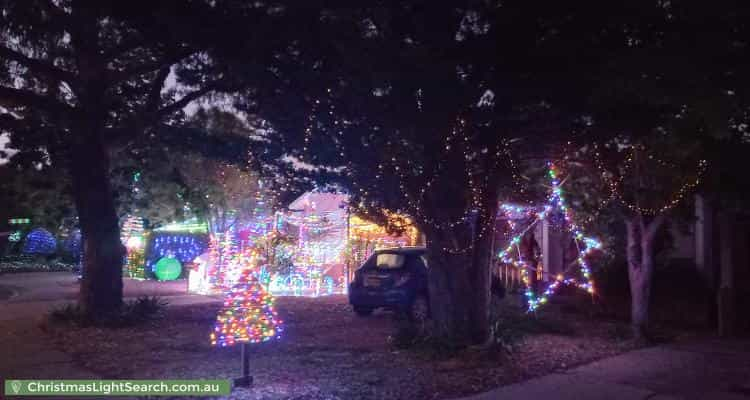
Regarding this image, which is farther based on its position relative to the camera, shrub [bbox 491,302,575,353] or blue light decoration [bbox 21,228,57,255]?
blue light decoration [bbox 21,228,57,255]

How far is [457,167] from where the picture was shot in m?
8.97

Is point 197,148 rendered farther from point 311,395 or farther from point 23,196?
point 23,196

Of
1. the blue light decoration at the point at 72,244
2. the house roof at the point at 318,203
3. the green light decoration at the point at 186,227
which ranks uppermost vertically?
the house roof at the point at 318,203

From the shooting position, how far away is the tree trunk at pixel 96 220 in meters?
12.3

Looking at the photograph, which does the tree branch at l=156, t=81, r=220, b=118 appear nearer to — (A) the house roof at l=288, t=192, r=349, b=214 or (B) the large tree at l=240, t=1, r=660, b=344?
(B) the large tree at l=240, t=1, r=660, b=344

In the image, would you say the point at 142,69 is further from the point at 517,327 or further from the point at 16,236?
the point at 16,236

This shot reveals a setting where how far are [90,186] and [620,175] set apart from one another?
9.34 meters

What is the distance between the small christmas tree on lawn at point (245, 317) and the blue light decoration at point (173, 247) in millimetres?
19390

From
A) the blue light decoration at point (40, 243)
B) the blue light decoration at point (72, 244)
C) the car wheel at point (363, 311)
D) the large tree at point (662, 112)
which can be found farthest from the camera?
the blue light decoration at point (40, 243)

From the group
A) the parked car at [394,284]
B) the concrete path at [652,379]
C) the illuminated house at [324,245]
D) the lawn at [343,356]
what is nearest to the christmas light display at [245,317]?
the lawn at [343,356]

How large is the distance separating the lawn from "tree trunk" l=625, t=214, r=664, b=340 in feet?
1.75

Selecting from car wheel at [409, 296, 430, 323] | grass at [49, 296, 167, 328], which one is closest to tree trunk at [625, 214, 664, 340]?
car wheel at [409, 296, 430, 323]

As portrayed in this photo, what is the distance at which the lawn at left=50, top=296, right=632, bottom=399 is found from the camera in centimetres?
728

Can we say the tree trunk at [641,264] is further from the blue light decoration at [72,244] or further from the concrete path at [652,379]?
the blue light decoration at [72,244]
